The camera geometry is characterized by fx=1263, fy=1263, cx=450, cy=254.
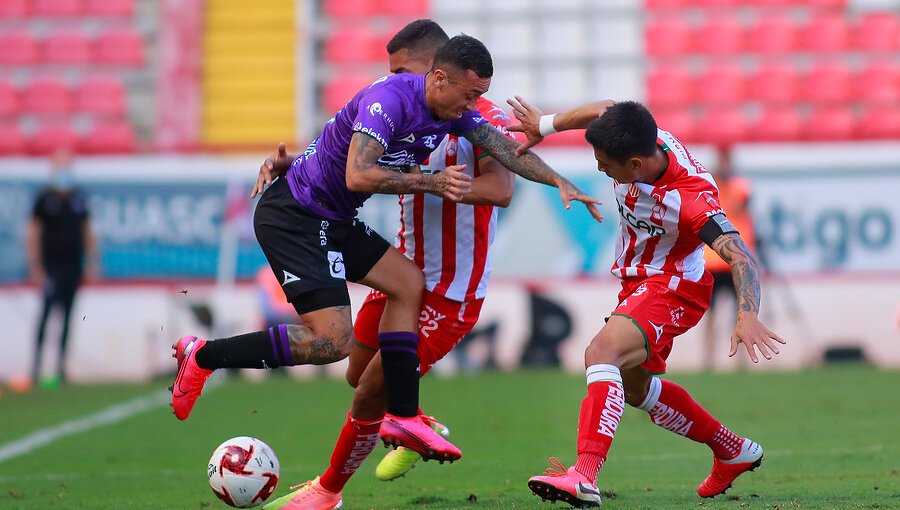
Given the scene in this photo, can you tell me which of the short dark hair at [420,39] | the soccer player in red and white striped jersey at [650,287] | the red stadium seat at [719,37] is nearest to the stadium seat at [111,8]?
the red stadium seat at [719,37]

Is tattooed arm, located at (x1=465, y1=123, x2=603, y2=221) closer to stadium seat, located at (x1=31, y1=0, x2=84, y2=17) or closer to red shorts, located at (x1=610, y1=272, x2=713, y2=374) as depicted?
red shorts, located at (x1=610, y1=272, x2=713, y2=374)

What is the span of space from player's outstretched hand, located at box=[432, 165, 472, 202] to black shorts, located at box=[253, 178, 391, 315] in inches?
24.8

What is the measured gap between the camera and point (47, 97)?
700 inches

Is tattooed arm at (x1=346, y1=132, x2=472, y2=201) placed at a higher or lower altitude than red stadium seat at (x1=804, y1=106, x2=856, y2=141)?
higher

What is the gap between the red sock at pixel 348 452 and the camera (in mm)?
5969

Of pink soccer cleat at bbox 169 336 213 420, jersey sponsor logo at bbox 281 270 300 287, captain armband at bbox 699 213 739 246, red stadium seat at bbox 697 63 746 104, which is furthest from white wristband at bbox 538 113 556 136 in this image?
red stadium seat at bbox 697 63 746 104

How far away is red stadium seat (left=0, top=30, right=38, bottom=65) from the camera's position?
18281mm

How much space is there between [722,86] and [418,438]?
40.3 feet

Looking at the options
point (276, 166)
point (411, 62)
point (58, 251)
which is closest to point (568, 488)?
point (276, 166)

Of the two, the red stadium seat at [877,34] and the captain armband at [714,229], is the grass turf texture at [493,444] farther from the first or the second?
the red stadium seat at [877,34]

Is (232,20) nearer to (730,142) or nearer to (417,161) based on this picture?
(730,142)

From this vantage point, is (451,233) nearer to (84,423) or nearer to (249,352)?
(249,352)

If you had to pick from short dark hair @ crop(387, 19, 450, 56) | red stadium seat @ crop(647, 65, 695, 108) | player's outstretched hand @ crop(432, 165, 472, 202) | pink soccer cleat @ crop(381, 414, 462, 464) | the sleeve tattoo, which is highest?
short dark hair @ crop(387, 19, 450, 56)

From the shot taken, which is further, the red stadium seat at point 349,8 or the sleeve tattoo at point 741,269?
the red stadium seat at point 349,8
